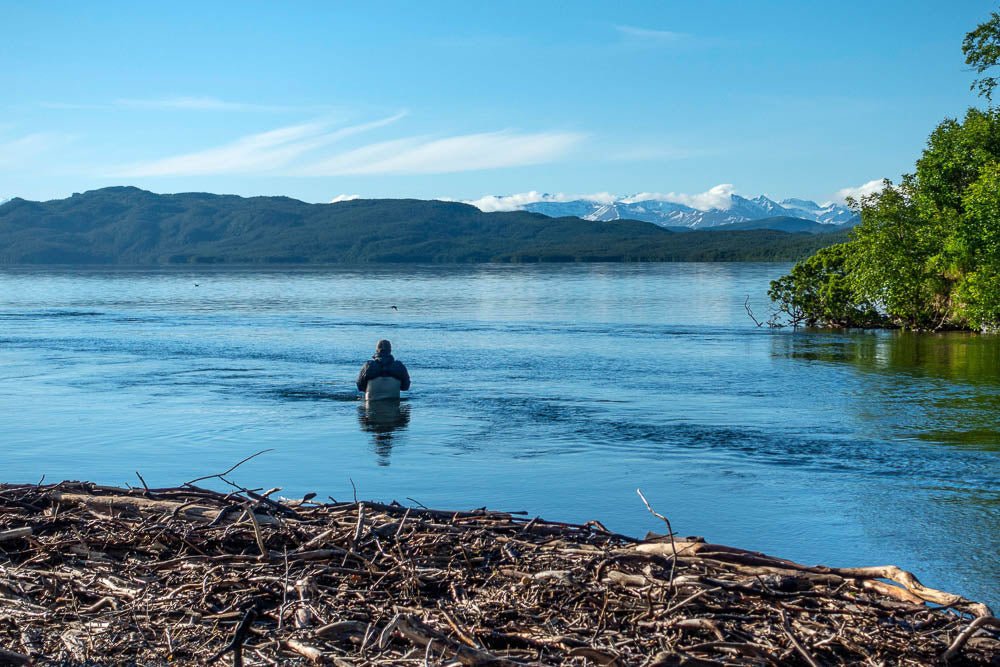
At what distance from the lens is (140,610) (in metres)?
5.38

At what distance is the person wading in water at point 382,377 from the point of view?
21.0 m

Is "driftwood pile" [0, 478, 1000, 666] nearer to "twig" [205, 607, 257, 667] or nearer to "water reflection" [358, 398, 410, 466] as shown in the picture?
"twig" [205, 607, 257, 667]

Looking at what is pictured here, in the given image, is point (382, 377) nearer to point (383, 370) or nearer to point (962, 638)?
point (383, 370)

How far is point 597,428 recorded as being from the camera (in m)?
18.2

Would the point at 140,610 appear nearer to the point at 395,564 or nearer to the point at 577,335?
the point at 395,564

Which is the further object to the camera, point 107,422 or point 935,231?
point 935,231

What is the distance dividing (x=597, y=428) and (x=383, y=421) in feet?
15.5

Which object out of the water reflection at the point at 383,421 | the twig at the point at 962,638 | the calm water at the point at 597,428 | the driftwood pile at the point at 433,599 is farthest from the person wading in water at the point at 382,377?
the twig at the point at 962,638

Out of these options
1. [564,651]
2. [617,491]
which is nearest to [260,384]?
[617,491]

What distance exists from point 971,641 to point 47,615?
5.14 metres

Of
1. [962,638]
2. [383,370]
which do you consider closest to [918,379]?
[383,370]

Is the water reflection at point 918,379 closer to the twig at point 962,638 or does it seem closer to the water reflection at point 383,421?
the water reflection at point 383,421

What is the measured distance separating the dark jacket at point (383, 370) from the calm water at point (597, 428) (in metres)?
0.69

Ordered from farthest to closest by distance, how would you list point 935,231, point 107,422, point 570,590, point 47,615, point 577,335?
point 577,335 → point 935,231 → point 107,422 → point 47,615 → point 570,590
